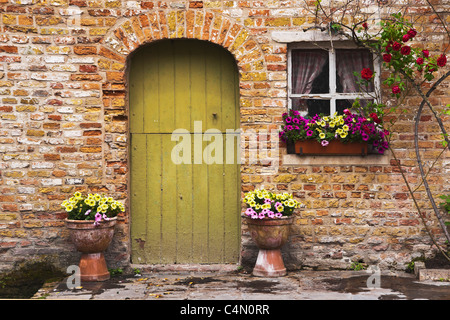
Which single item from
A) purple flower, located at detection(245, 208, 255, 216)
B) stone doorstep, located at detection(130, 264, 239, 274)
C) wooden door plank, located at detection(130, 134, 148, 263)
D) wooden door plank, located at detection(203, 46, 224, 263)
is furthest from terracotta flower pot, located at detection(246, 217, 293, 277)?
wooden door plank, located at detection(130, 134, 148, 263)

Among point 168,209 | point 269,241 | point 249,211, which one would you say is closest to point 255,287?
point 269,241

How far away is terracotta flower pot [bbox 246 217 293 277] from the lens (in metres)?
5.67

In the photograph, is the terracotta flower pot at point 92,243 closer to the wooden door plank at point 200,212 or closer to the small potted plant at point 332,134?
the wooden door plank at point 200,212

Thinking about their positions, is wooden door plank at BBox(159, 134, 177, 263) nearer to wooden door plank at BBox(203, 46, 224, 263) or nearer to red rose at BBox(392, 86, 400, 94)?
wooden door plank at BBox(203, 46, 224, 263)

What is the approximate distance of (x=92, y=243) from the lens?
5.64 metres

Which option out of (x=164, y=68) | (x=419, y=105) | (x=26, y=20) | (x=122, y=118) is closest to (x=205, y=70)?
(x=164, y=68)

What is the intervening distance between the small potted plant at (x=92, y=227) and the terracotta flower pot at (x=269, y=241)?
4.60 feet

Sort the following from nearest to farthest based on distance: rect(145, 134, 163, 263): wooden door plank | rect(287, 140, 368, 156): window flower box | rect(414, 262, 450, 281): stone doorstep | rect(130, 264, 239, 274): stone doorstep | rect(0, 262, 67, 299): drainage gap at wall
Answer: rect(414, 262, 450, 281): stone doorstep < rect(0, 262, 67, 299): drainage gap at wall < rect(287, 140, 368, 156): window flower box < rect(130, 264, 239, 274): stone doorstep < rect(145, 134, 163, 263): wooden door plank

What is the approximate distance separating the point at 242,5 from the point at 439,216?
3021mm

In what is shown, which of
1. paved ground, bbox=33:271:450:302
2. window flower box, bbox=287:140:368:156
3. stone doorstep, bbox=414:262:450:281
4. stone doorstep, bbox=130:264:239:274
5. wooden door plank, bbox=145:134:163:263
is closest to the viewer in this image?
paved ground, bbox=33:271:450:302

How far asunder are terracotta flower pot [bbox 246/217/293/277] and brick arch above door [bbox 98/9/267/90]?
5.89 ft

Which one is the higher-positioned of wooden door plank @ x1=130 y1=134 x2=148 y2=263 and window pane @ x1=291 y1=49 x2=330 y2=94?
window pane @ x1=291 y1=49 x2=330 y2=94

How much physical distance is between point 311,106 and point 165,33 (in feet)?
5.81

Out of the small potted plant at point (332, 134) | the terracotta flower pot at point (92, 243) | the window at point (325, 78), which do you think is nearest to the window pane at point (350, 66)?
the window at point (325, 78)
